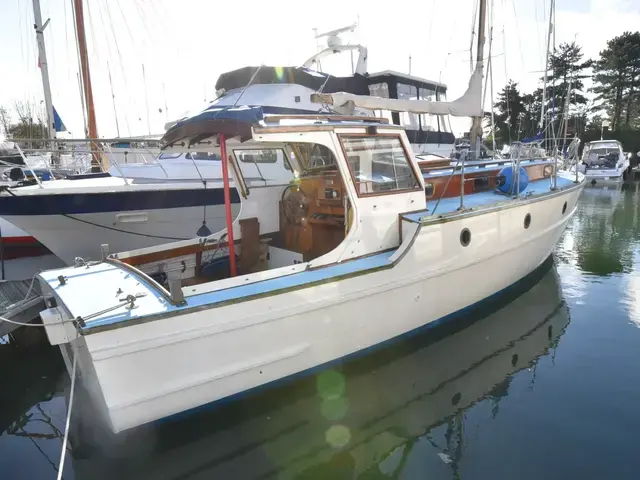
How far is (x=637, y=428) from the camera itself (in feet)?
12.3

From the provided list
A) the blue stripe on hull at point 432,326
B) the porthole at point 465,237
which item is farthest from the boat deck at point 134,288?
the porthole at point 465,237

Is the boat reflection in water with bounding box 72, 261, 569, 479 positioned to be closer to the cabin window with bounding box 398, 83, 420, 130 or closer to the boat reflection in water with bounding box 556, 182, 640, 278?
the boat reflection in water with bounding box 556, 182, 640, 278

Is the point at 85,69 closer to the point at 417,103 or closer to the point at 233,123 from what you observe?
the point at 417,103

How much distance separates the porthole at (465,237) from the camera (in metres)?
5.18

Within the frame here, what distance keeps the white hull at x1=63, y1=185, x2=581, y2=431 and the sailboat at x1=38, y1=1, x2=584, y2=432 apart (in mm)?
12

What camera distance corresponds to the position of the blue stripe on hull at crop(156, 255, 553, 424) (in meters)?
3.80

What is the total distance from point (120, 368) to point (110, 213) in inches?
229

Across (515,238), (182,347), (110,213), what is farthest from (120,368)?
(110,213)

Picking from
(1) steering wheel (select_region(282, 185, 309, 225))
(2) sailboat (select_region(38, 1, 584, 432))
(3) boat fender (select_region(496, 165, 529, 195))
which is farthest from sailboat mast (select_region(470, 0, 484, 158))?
(1) steering wheel (select_region(282, 185, 309, 225))

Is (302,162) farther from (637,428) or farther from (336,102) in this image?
(637,428)

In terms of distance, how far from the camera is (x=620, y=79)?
36.6 metres

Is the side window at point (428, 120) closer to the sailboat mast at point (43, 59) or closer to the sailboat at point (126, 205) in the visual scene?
the sailboat at point (126, 205)

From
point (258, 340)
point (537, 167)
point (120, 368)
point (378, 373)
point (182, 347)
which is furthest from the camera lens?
point (537, 167)

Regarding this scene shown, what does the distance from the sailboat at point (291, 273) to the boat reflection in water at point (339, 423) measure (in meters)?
0.32
